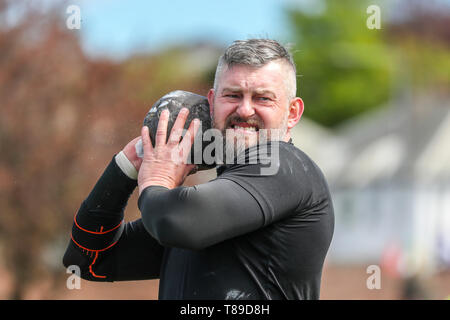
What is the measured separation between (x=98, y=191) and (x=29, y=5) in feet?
34.0

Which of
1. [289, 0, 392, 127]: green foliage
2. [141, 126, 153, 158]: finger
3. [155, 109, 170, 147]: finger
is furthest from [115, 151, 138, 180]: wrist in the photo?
[289, 0, 392, 127]: green foliage

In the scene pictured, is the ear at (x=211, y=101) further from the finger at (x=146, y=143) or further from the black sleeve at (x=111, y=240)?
the black sleeve at (x=111, y=240)

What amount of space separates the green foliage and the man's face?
5546 centimetres

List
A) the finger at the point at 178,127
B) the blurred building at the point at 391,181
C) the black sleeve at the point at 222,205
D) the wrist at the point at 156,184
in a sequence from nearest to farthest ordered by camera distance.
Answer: the black sleeve at the point at 222,205, the wrist at the point at 156,184, the finger at the point at 178,127, the blurred building at the point at 391,181

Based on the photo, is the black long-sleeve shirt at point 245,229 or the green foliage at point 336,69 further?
the green foliage at point 336,69

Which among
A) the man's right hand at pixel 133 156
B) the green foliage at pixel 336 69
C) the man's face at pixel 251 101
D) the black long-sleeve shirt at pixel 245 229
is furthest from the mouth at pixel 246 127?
the green foliage at pixel 336 69

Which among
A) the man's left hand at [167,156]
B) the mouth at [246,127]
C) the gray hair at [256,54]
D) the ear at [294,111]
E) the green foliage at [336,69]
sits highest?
the green foliage at [336,69]

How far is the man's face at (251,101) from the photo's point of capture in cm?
318

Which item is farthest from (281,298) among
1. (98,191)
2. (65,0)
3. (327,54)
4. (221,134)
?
(327,54)

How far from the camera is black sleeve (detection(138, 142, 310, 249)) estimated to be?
2.77 metres

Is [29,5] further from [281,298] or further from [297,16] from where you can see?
[297,16]

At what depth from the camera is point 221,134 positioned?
10.6 ft

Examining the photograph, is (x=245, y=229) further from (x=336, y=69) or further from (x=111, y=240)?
(x=336, y=69)

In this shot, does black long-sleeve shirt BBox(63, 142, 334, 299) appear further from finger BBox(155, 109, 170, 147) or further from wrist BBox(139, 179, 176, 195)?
finger BBox(155, 109, 170, 147)
